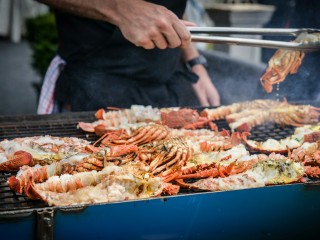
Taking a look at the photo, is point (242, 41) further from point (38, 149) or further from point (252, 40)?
point (38, 149)

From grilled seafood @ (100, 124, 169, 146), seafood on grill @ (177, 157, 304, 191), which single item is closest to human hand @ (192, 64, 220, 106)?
grilled seafood @ (100, 124, 169, 146)

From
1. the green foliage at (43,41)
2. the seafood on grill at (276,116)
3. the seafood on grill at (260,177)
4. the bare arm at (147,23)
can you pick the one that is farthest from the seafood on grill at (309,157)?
the green foliage at (43,41)

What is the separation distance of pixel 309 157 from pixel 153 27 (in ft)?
4.53

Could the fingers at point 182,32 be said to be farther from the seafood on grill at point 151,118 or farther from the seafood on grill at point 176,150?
the seafood on grill at point 151,118

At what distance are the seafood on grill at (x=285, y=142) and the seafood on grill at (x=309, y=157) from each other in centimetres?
9

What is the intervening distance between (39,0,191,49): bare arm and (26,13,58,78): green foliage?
5841 mm

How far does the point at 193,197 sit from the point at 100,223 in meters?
0.51

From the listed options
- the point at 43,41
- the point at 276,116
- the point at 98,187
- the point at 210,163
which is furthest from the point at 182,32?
the point at 43,41

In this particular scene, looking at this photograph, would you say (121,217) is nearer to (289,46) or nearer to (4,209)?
(4,209)

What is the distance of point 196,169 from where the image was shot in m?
3.25

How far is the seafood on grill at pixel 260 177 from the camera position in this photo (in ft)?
9.51

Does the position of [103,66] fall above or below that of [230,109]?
above

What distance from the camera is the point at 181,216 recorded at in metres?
2.68

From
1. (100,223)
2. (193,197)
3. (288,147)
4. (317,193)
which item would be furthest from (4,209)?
(288,147)
